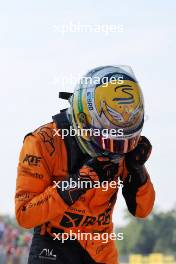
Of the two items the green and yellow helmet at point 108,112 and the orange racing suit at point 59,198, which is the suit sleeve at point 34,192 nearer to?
the orange racing suit at point 59,198

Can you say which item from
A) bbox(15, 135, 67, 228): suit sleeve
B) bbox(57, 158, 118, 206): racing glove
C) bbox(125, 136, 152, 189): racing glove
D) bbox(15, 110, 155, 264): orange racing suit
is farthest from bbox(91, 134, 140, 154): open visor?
bbox(15, 135, 67, 228): suit sleeve

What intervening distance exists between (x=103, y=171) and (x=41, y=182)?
0.47m

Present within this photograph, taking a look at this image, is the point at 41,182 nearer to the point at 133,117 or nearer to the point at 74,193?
the point at 74,193

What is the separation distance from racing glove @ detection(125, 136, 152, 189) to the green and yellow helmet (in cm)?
18

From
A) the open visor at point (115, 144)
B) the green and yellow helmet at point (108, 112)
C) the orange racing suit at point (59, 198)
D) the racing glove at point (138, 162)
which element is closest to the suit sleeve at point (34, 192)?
the orange racing suit at point (59, 198)

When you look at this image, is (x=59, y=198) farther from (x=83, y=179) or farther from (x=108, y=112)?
(x=108, y=112)

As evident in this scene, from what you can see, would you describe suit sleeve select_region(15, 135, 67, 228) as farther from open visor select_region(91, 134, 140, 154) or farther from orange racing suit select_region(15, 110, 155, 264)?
open visor select_region(91, 134, 140, 154)

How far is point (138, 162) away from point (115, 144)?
0.39 meters

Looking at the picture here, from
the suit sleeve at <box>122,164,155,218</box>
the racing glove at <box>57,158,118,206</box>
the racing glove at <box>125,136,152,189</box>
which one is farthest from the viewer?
the suit sleeve at <box>122,164,155,218</box>

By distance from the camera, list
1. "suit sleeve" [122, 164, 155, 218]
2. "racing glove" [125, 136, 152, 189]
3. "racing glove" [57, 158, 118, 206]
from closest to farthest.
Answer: "racing glove" [57, 158, 118, 206] < "racing glove" [125, 136, 152, 189] < "suit sleeve" [122, 164, 155, 218]

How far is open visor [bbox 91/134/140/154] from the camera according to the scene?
640 cm

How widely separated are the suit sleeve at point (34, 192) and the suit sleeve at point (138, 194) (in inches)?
26.1

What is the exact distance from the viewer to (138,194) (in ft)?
22.5

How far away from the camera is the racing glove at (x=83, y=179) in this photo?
638 centimetres
